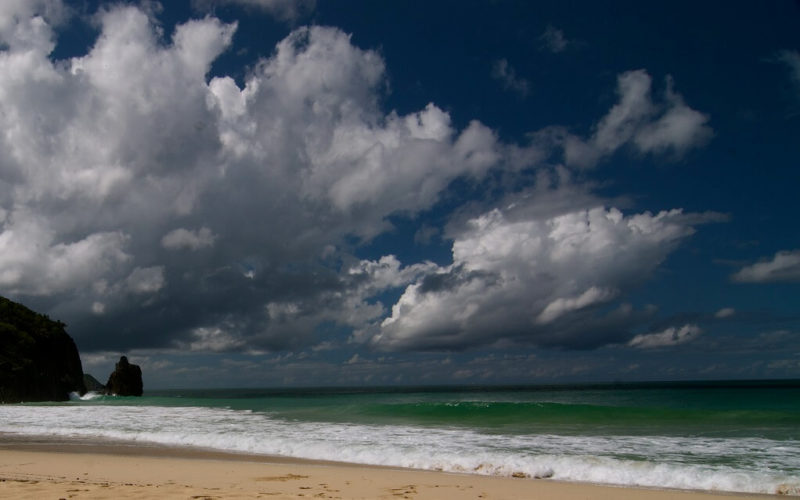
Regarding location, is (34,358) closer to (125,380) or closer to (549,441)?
(125,380)

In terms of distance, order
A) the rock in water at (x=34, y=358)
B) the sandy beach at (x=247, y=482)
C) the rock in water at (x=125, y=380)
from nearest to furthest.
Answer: the sandy beach at (x=247, y=482)
the rock in water at (x=34, y=358)
the rock in water at (x=125, y=380)

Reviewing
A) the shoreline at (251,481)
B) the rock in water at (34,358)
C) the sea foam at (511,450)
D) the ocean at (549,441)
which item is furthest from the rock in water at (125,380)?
the shoreline at (251,481)

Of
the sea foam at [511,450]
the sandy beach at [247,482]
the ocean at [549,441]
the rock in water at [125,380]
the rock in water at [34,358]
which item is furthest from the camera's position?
the rock in water at [125,380]

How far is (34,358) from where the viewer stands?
66.5 m

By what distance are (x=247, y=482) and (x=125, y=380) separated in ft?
297

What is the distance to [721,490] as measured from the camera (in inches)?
382

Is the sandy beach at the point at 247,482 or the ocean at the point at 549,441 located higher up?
the sandy beach at the point at 247,482

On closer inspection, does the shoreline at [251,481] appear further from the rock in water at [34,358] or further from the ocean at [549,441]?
the rock in water at [34,358]

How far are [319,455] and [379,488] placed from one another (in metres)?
5.64

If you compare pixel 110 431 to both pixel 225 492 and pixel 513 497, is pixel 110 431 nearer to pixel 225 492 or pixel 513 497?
pixel 225 492

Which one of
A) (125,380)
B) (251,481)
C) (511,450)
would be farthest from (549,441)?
(125,380)

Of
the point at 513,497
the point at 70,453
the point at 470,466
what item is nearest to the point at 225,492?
the point at 513,497

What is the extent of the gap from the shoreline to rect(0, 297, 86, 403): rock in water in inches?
2237

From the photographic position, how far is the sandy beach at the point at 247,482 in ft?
26.3
